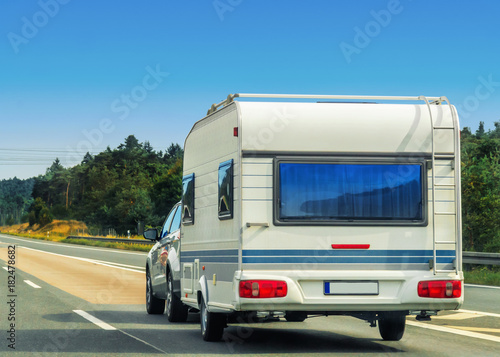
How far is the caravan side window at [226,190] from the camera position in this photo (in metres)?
8.48

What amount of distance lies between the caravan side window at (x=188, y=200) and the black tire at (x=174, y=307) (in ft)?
4.42

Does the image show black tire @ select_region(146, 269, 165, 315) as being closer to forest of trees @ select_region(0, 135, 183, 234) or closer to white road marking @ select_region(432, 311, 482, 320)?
white road marking @ select_region(432, 311, 482, 320)

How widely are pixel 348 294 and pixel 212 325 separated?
1.92 metres

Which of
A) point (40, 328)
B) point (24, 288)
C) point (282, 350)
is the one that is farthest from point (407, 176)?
point (24, 288)

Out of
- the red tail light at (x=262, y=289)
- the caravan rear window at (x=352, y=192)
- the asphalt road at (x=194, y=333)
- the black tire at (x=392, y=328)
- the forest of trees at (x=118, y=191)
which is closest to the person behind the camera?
the red tail light at (x=262, y=289)

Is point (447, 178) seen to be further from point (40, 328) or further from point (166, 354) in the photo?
point (40, 328)

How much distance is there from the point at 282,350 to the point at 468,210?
93.8ft

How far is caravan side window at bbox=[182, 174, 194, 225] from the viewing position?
1030 centimetres

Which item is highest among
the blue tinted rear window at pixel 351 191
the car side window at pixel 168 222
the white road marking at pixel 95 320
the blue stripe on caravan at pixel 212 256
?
the blue tinted rear window at pixel 351 191

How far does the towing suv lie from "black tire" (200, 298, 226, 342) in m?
1.83

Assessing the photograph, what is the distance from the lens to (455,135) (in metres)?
8.48

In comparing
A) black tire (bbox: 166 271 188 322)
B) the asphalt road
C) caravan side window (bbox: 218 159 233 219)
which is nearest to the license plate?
the asphalt road

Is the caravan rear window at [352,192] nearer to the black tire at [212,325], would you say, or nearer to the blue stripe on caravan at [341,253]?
the blue stripe on caravan at [341,253]

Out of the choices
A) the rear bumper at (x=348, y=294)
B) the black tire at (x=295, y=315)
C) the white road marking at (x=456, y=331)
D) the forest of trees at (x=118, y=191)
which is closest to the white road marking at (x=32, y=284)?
the white road marking at (x=456, y=331)
